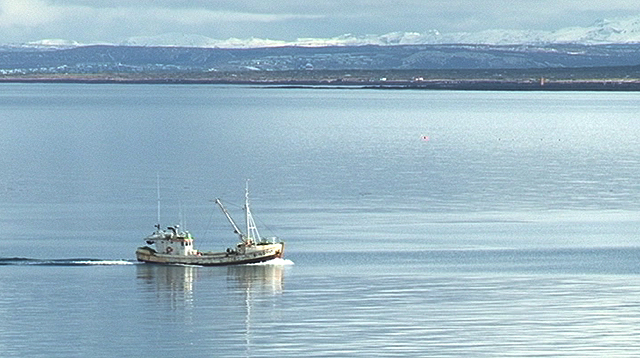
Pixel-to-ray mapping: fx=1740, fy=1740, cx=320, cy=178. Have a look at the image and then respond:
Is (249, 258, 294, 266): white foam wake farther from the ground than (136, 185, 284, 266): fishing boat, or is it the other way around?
(136, 185, 284, 266): fishing boat

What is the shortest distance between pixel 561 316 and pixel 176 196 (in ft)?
115

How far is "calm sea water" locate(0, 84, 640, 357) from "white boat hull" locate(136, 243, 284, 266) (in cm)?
39

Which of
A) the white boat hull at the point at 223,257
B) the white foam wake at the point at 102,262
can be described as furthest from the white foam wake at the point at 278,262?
the white foam wake at the point at 102,262

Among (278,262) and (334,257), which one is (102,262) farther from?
(334,257)

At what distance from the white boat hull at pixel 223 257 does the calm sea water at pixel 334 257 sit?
395 mm

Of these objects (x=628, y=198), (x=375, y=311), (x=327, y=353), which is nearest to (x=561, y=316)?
(x=375, y=311)

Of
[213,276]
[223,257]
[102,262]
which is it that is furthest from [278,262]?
[102,262]

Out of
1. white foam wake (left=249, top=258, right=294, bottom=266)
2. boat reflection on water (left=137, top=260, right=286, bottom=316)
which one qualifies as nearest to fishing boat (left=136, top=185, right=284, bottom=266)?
white foam wake (left=249, top=258, right=294, bottom=266)

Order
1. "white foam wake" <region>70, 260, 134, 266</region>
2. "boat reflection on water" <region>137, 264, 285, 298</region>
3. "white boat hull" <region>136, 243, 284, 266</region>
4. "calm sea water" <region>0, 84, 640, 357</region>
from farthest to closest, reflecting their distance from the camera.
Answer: "white boat hull" <region>136, 243, 284, 266</region> < "white foam wake" <region>70, 260, 134, 266</region> < "boat reflection on water" <region>137, 264, 285, 298</region> < "calm sea water" <region>0, 84, 640, 357</region>

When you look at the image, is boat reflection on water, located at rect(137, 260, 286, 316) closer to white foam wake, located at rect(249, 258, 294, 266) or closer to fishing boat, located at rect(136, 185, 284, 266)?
white foam wake, located at rect(249, 258, 294, 266)

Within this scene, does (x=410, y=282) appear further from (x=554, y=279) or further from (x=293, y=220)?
(x=293, y=220)

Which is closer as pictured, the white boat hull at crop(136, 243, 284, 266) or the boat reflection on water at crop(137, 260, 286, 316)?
the boat reflection on water at crop(137, 260, 286, 316)

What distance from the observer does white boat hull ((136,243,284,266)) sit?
54.6m

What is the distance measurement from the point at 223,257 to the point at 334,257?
362 cm
